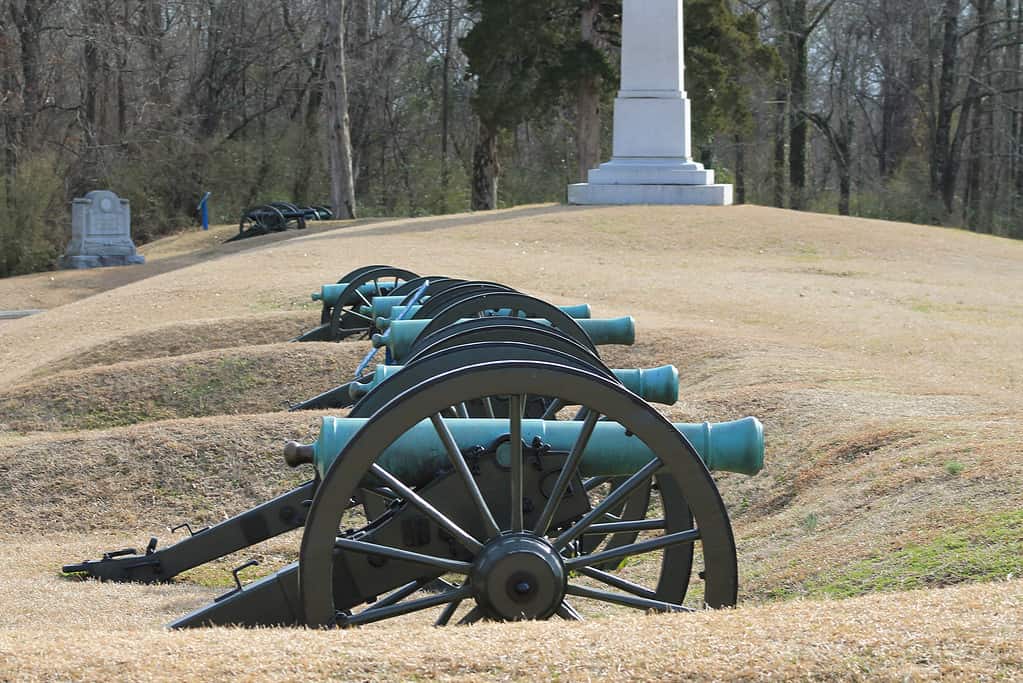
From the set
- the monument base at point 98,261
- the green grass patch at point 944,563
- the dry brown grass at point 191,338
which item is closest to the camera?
the green grass patch at point 944,563

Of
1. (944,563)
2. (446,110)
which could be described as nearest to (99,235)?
(446,110)

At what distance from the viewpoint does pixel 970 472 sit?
20.2 ft

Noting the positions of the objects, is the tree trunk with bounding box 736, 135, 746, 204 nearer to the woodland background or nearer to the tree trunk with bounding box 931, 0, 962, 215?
the woodland background

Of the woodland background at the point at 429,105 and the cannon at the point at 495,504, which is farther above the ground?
the woodland background at the point at 429,105

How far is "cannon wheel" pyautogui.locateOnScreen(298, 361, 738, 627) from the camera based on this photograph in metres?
3.82

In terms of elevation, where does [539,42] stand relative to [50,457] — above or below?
above

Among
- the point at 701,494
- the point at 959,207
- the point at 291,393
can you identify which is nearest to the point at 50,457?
the point at 291,393

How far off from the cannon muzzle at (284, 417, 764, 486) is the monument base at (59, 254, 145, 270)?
24.4m

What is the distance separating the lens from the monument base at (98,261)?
2767cm

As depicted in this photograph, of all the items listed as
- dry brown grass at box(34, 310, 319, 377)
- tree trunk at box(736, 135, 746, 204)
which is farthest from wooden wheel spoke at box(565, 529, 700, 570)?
tree trunk at box(736, 135, 746, 204)

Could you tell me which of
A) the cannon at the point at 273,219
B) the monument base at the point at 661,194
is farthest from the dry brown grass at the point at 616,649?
the cannon at the point at 273,219

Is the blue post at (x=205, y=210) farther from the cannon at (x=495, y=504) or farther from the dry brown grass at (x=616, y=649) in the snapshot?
the dry brown grass at (x=616, y=649)

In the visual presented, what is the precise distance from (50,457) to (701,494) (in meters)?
5.45

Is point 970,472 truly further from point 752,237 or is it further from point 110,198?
point 110,198
